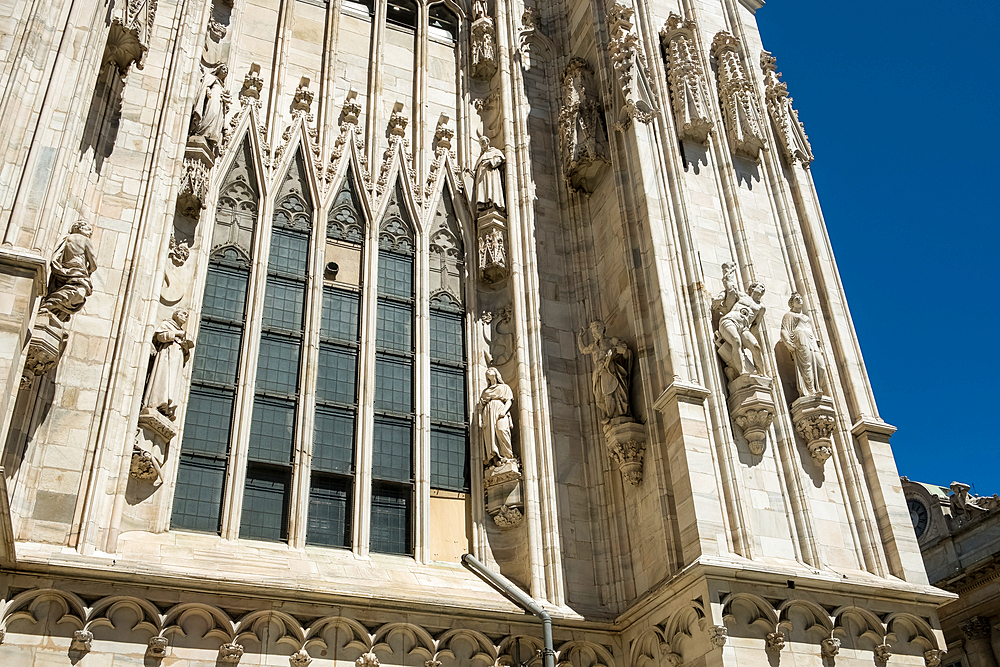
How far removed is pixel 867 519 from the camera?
49.4 feet

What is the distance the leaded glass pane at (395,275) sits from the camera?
1803 centimetres

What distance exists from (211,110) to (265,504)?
709 cm

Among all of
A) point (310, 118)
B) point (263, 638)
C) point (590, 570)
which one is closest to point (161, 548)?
point (263, 638)

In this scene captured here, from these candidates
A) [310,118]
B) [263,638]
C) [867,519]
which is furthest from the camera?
[310,118]

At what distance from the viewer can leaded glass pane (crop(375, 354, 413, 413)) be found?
16.7 meters

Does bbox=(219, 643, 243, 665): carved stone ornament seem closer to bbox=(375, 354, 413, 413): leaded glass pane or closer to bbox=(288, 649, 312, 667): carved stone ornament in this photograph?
bbox=(288, 649, 312, 667): carved stone ornament

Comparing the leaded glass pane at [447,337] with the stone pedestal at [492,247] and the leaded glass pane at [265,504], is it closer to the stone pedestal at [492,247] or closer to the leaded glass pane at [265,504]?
the stone pedestal at [492,247]

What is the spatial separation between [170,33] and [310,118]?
9.62ft

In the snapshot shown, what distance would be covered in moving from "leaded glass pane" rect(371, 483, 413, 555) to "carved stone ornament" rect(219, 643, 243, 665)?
3270 millimetres

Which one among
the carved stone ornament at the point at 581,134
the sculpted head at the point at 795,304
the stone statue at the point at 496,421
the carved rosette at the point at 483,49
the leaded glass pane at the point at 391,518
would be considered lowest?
the leaded glass pane at the point at 391,518

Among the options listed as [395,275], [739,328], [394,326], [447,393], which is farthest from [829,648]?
[395,275]

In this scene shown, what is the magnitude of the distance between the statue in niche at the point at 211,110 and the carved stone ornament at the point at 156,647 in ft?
28.4

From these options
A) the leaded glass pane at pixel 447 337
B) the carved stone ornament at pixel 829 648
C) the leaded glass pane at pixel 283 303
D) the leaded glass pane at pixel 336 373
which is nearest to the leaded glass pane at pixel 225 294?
the leaded glass pane at pixel 283 303

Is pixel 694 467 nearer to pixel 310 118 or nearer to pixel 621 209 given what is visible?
pixel 621 209
